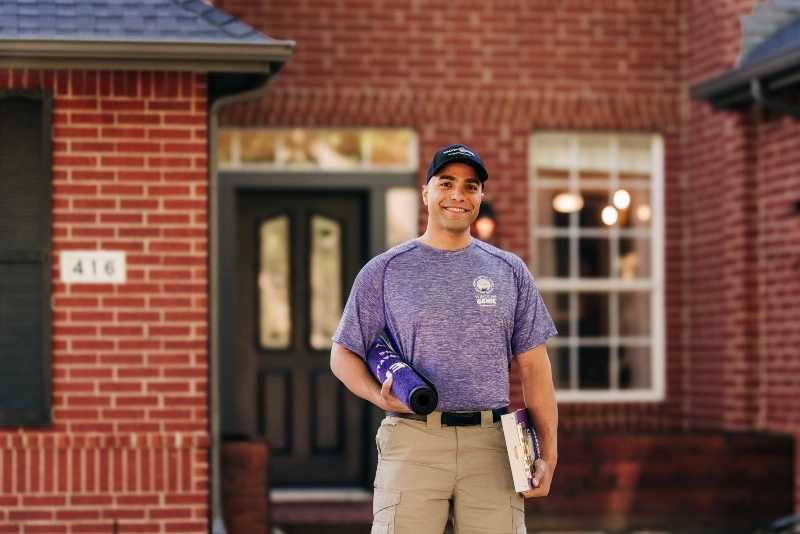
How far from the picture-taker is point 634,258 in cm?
1125

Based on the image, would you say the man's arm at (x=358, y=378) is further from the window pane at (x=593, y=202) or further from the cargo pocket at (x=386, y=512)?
the window pane at (x=593, y=202)

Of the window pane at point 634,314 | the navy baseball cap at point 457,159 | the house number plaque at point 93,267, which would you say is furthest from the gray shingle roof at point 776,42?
the navy baseball cap at point 457,159

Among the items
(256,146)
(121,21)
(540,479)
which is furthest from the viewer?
(256,146)

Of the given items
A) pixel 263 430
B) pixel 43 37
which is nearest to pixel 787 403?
pixel 263 430

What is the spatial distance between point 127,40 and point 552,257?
4598 millimetres

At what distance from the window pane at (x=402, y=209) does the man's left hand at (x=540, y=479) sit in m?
6.16

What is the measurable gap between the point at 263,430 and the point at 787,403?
383 centimetres

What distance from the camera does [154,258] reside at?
7.87m

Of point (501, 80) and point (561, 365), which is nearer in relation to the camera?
point (501, 80)

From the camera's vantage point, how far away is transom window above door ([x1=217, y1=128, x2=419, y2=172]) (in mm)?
10695

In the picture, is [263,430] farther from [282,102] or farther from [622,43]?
[622,43]

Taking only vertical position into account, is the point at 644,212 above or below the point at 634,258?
above

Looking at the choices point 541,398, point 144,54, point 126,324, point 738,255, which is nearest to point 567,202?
point 738,255

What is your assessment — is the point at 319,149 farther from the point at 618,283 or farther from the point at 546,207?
the point at 618,283
